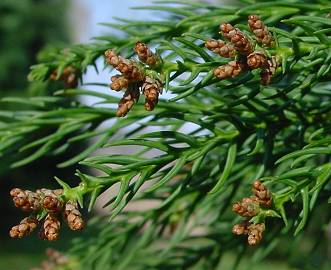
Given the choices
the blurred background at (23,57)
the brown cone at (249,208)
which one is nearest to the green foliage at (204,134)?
the brown cone at (249,208)

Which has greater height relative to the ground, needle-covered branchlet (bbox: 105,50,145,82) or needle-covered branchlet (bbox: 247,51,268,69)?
needle-covered branchlet (bbox: 247,51,268,69)

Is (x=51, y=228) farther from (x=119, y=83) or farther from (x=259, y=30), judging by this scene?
(x=259, y=30)

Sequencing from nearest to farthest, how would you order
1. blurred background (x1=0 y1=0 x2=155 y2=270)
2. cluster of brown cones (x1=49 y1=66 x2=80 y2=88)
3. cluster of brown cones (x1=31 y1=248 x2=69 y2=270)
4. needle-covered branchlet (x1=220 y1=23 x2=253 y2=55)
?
1. needle-covered branchlet (x1=220 y1=23 x2=253 y2=55)
2. cluster of brown cones (x1=49 y1=66 x2=80 y2=88)
3. cluster of brown cones (x1=31 y1=248 x2=69 y2=270)
4. blurred background (x1=0 y1=0 x2=155 y2=270)

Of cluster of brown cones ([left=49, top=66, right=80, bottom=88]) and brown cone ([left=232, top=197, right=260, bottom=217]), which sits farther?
cluster of brown cones ([left=49, top=66, right=80, bottom=88])

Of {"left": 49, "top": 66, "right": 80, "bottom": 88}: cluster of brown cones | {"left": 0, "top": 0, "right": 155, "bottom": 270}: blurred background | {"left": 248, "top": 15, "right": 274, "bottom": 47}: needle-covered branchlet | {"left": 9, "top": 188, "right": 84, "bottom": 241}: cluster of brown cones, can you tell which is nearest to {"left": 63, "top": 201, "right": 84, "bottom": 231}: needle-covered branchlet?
{"left": 9, "top": 188, "right": 84, "bottom": 241}: cluster of brown cones

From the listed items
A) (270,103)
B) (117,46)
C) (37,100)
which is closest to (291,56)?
(270,103)

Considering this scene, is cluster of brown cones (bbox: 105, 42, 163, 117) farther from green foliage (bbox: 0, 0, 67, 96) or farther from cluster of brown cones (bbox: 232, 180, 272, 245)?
green foliage (bbox: 0, 0, 67, 96)

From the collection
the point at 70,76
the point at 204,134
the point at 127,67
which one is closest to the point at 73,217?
the point at 127,67

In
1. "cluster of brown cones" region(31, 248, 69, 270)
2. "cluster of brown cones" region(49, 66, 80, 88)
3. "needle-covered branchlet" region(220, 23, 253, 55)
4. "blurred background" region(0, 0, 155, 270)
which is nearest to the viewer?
"needle-covered branchlet" region(220, 23, 253, 55)

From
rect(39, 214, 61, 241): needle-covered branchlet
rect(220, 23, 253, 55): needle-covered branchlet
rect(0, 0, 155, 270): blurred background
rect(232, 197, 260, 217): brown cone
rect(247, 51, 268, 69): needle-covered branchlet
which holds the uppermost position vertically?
rect(220, 23, 253, 55): needle-covered branchlet
